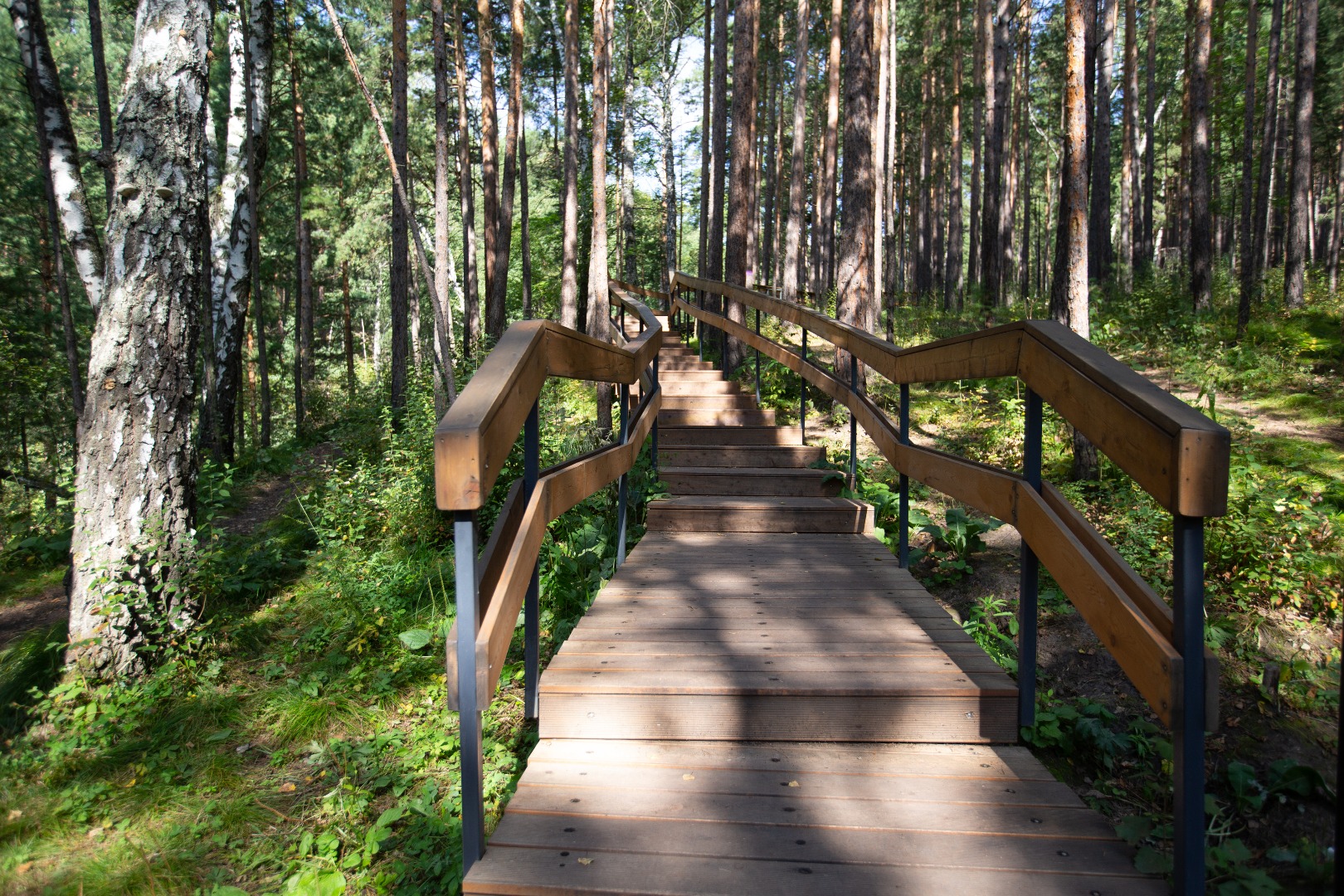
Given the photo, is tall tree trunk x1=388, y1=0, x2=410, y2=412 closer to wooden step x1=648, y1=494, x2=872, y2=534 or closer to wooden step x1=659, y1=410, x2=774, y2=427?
wooden step x1=659, y1=410, x2=774, y2=427

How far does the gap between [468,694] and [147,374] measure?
3557mm

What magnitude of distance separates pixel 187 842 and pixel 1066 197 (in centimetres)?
780

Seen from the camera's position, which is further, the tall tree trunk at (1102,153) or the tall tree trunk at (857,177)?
the tall tree trunk at (1102,153)

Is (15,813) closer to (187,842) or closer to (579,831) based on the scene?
(187,842)

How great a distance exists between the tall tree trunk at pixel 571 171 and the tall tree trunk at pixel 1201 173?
12.1 m

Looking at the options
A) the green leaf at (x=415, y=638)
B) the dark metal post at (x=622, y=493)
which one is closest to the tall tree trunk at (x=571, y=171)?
the dark metal post at (x=622, y=493)

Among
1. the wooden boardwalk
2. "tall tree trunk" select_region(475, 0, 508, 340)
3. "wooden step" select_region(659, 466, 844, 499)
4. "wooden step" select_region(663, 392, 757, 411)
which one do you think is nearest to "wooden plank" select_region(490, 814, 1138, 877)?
the wooden boardwalk

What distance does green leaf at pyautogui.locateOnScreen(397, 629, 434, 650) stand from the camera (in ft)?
13.1

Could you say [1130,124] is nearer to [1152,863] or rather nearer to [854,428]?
[854,428]

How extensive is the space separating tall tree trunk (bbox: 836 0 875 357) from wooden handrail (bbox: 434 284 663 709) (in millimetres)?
6443

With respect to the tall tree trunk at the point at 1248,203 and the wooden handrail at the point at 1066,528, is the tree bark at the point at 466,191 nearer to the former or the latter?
the wooden handrail at the point at 1066,528

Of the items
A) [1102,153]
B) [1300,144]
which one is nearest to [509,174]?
[1102,153]

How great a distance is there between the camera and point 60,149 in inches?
258

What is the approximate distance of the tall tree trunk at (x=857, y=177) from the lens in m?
9.22
